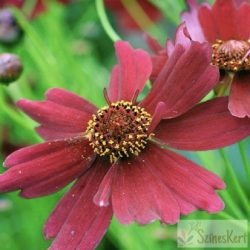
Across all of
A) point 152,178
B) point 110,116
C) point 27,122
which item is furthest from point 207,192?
point 27,122

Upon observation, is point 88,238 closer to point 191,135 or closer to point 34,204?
point 191,135

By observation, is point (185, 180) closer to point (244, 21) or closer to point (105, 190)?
point (105, 190)

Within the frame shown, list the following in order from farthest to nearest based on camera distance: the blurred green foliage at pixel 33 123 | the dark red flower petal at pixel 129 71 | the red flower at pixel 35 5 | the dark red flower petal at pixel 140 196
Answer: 1. the red flower at pixel 35 5
2. the blurred green foliage at pixel 33 123
3. the dark red flower petal at pixel 129 71
4. the dark red flower petal at pixel 140 196

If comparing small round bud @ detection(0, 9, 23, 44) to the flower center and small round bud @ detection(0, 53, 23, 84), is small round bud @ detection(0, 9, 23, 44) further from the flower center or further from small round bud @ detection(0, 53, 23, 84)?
the flower center

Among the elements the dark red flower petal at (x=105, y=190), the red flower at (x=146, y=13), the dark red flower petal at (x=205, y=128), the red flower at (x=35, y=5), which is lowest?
the red flower at (x=146, y=13)

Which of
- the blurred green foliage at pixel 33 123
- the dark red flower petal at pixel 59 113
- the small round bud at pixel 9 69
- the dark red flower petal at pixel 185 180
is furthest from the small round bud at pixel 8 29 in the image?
the dark red flower petal at pixel 185 180

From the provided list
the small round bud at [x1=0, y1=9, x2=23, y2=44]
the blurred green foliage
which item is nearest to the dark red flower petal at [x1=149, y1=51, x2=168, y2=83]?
the blurred green foliage

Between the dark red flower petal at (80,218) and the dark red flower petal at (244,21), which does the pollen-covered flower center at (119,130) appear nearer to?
the dark red flower petal at (80,218)
